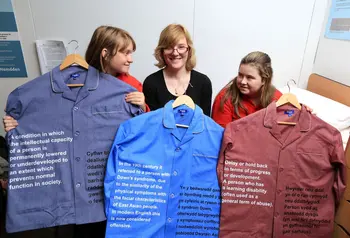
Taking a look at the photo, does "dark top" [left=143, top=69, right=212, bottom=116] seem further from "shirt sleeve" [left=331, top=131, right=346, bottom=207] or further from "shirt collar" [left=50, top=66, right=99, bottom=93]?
"shirt sleeve" [left=331, top=131, right=346, bottom=207]

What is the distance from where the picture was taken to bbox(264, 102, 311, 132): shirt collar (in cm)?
101

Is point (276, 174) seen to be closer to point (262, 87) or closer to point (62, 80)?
point (262, 87)

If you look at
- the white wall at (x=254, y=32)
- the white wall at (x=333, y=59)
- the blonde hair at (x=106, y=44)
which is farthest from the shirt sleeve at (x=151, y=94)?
the white wall at (x=333, y=59)

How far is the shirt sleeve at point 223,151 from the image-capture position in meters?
0.99

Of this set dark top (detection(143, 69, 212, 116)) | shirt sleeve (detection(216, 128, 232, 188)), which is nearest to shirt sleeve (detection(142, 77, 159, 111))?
dark top (detection(143, 69, 212, 116))

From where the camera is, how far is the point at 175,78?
1390 millimetres

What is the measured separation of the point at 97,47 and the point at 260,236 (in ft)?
3.78

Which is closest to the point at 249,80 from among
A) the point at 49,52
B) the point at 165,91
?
the point at 165,91

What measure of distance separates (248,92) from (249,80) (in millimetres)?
67

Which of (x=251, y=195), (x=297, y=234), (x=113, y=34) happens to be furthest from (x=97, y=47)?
(x=297, y=234)

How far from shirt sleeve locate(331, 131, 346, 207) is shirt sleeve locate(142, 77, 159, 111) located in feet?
2.89

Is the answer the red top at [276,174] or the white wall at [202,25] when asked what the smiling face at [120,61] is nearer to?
the red top at [276,174]

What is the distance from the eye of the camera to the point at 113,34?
1140 millimetres

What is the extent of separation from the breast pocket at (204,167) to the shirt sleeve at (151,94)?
0.46m
